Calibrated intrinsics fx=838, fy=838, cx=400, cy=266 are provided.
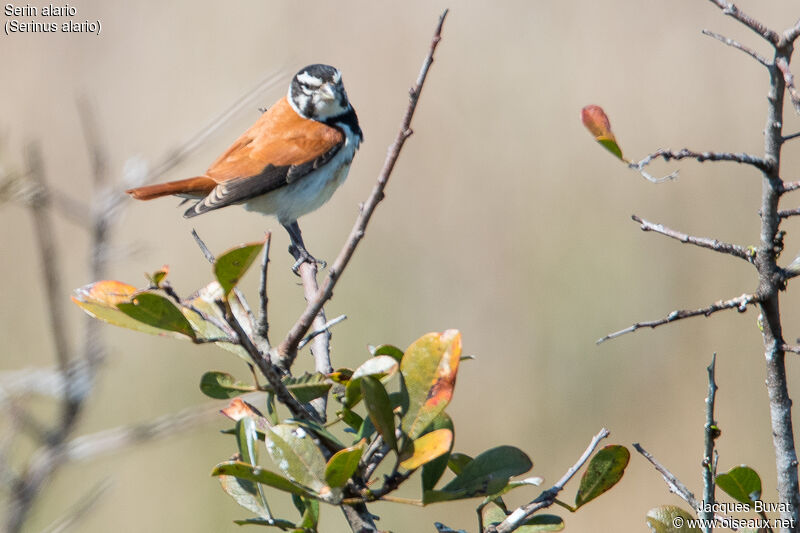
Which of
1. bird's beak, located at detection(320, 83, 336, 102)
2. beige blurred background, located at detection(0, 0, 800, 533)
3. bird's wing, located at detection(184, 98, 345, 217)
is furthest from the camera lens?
beige blurred background, located at detection(0, 0, 800, 533)

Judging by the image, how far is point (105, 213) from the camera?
125 cm

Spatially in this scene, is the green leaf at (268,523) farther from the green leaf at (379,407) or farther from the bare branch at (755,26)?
the bare branch at (755,26)

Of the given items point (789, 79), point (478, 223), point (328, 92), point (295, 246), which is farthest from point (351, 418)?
point (478, 223)

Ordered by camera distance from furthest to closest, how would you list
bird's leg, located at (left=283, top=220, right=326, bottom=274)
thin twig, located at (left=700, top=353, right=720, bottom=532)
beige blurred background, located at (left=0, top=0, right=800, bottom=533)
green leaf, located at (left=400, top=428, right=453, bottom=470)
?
beige blurred background, located at (left=0, top=0, right=800, bottom=533) < bird's leg, located at (left=283, top=220, right=326, bottom=274) < thin twig, located at (left=700, top=353, right=720, bottom=532) < green leaf, located at (left=400, top=428, right=453, bottom=470)

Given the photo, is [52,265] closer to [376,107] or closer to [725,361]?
[725,361]

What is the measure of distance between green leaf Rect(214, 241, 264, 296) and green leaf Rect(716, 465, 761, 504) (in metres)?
0.72

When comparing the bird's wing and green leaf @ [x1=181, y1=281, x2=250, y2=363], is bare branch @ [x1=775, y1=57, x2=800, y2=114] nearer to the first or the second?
green leaf @ [x1=181, y1=281, x2=250, y2=363]

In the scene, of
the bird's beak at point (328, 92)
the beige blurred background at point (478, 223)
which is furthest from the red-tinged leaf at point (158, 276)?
the bird's beak at point (328, 92)

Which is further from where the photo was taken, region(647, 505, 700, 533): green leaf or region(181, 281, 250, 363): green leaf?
region(647, 505, 700, 533): green leaf

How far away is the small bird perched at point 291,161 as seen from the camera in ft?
11.0

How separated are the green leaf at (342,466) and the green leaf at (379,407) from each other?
4cm

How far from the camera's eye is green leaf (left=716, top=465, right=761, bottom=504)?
1163mm

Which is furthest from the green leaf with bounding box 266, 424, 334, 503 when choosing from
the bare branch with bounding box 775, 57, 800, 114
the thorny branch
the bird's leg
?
the bird's leg

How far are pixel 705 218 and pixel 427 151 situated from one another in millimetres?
1713
